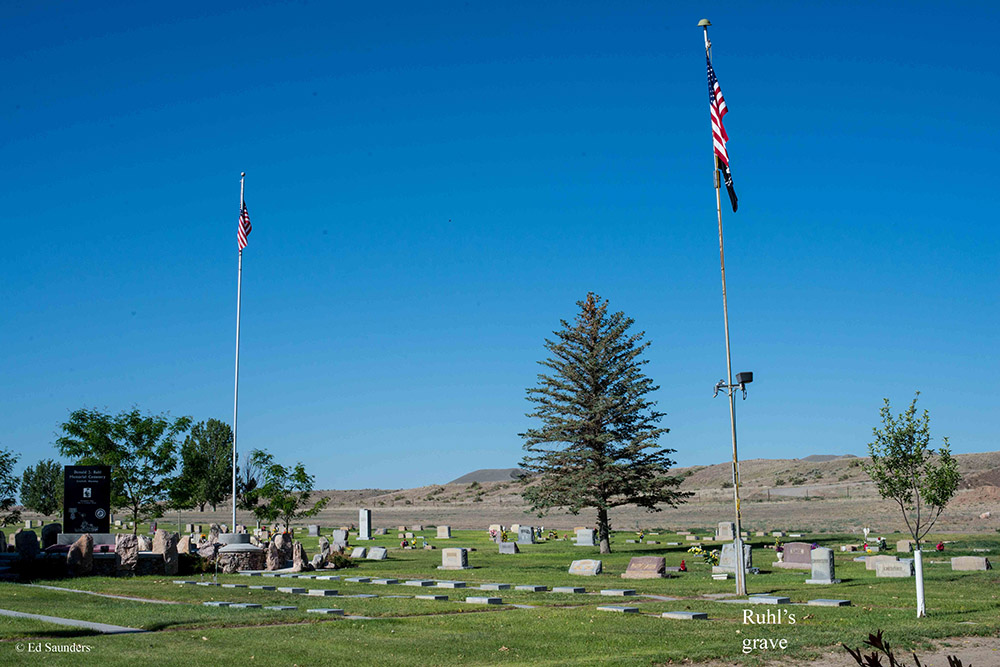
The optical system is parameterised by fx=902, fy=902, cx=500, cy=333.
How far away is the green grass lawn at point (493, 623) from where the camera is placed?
45.1 feet

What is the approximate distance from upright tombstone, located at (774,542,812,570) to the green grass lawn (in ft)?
10.00

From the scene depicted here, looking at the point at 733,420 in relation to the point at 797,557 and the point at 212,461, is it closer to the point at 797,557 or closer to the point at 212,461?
the point at 797,557

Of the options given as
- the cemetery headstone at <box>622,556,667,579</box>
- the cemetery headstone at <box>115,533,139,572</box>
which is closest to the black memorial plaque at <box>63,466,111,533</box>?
the cemetery headstone at <box>115,533,139,572</box>

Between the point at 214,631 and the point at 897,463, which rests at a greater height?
the point at 897,463

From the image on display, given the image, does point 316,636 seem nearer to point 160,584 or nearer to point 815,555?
point 160,584

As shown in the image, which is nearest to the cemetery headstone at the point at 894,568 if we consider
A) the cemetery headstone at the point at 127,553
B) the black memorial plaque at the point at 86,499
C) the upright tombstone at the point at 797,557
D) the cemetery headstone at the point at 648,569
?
the upright tombstone at the point at 797,557

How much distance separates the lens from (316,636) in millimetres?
15219

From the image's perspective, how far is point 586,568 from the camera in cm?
2872

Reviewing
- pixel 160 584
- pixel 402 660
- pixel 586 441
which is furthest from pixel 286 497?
pixel 402 660

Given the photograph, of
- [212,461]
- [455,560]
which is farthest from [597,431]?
[212,461]

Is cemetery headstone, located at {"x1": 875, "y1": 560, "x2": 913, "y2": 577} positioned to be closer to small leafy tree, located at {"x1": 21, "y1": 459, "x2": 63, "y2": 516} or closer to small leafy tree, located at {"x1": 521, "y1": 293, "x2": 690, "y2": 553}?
small leafy tree, located at {"x1": 521, "y1": 293, "x2": 690, "y2": 553}

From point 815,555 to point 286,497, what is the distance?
32.5m

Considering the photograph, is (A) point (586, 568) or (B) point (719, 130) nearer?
(B) point (719, 130)

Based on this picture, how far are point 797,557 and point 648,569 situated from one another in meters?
6.14
